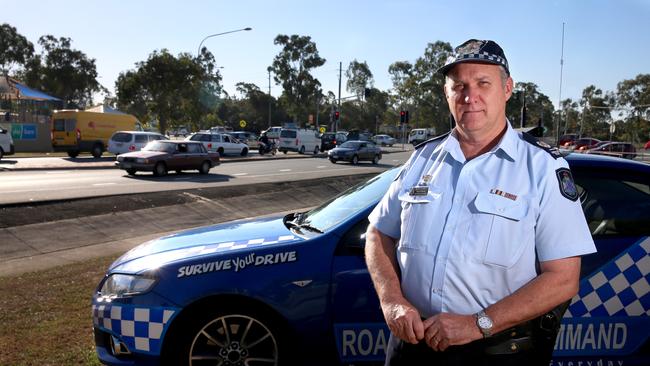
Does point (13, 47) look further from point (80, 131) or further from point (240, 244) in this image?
point (240, 244)

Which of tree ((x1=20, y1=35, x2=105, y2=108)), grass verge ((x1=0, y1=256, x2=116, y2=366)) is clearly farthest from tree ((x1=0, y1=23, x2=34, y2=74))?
grass verge ((x1=0, y1=256, x2=116, y2=366))

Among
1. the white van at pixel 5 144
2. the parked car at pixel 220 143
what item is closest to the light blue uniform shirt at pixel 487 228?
the white van at pixel 5 144

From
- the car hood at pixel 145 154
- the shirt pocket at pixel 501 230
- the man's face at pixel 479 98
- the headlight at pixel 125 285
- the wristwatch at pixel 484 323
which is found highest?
the man's face at pixel 479 98

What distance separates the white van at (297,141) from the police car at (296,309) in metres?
35.8

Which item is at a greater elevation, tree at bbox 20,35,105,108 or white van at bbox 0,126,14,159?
tree at bbox 20,35,105,108

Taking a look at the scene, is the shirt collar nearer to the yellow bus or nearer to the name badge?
the name badge

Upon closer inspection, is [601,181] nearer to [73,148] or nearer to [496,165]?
[496,165]

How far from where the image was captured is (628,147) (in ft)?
117

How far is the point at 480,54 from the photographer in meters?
1.85

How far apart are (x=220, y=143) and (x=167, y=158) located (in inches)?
513

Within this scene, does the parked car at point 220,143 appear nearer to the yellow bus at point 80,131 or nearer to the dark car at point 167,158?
the yellow bus at point 80,131

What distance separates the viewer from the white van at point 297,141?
38.9 metres

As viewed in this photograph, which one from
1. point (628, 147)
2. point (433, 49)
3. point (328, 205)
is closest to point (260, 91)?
point (433, 49)

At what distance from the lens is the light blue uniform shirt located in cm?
172
